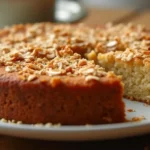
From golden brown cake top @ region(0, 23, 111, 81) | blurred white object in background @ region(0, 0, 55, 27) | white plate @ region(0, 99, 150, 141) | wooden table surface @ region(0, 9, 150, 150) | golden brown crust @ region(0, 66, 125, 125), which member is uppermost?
blurred white object in background @ region(0, 0, 55, 27)

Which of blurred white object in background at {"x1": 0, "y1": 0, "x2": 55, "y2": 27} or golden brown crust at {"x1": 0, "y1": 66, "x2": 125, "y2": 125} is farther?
blurred white object in background at {"x1": 0, "y1": 0, "x2": 55, "y2": 27}

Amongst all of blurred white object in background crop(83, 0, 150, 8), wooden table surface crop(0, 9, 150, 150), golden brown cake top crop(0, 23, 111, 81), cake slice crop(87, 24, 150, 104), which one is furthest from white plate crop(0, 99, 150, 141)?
blurred white object in background crop(83, 0, 150, 8)

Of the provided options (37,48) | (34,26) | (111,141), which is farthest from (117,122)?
(34,26)

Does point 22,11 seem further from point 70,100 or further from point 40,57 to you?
point 70,100

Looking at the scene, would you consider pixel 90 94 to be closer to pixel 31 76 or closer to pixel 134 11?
pixel 31 76

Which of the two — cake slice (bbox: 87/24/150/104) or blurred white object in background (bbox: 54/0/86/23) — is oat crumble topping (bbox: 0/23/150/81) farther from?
blurred white object in background (bbox: 54/0/86/23)

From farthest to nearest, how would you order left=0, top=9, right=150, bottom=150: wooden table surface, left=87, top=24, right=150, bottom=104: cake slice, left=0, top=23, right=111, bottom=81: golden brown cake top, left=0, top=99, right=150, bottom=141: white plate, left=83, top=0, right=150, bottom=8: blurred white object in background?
left=83, top=0, right=150, bottom=8: blurred white object in background → left=87, top=24, right=150, bottom=104: cake slice → left=0, top=23, right=111, bottom=81: golden brown cake top → left=0, top=9, right=150, bottom=150: wooden table surface → left=0, top=99, right=150, bottom=141: white plate

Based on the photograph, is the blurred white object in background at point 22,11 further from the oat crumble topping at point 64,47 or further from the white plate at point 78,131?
the white plate at point 78,131

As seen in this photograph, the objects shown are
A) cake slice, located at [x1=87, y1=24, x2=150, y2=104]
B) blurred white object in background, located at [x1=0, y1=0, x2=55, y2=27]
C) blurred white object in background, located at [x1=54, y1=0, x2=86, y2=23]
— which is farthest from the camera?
blurred white object in background, located at [x1=54, y1=0, x2=86, y2=23]

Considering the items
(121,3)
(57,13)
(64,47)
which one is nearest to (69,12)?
(57,13)
